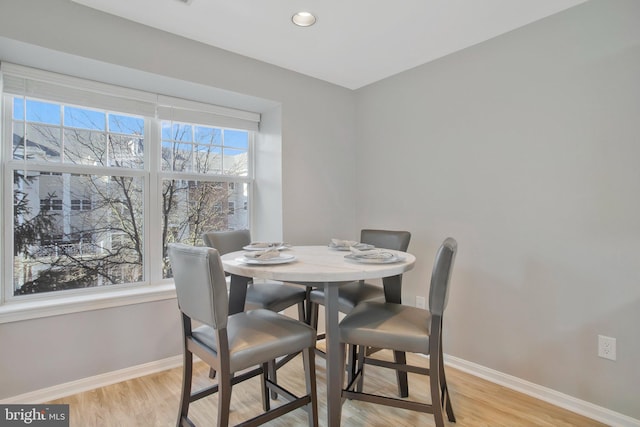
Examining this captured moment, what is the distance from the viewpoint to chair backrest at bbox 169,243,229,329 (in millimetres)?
1373

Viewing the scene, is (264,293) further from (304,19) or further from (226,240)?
(304,19)

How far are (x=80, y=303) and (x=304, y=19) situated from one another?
2266mm

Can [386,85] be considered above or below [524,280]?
above

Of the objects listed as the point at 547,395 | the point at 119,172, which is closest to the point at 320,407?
the point at 547,395

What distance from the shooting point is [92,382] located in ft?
7.12

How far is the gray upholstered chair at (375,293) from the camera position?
2.08m

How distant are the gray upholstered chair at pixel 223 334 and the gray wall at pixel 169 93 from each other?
938mm

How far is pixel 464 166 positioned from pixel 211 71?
1.99 meters

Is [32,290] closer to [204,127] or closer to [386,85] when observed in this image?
[204,127]

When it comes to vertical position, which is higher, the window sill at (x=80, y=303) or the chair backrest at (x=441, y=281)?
the chair backrest at (x=441, y=281)

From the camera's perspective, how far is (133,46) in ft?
7.13

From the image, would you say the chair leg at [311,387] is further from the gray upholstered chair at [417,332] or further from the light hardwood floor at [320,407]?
the light hardwood floor at [320,407]

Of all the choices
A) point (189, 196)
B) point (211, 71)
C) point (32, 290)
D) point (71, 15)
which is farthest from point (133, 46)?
point (32, 290)

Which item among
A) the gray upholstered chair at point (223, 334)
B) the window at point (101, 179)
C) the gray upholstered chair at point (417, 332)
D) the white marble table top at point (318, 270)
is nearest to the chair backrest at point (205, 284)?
the gray upholstered chair at point (223, 334)
